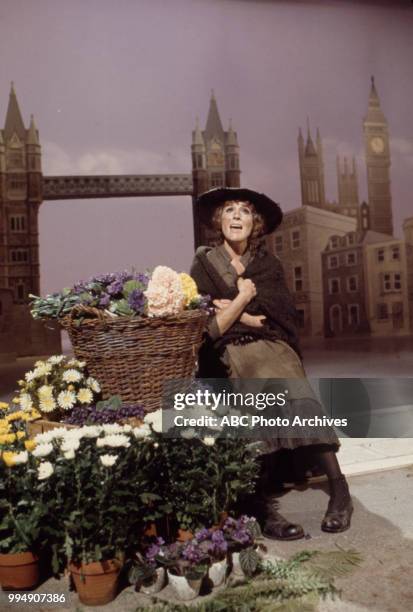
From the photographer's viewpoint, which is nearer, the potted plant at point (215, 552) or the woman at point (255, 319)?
the potted plant at point (215, 552)

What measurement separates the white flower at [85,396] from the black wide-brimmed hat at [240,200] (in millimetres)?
994

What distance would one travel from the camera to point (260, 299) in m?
2.74

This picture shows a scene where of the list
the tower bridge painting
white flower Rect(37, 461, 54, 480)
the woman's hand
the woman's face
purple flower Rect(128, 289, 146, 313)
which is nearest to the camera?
white flower Rect(37, 461, 54, 480)

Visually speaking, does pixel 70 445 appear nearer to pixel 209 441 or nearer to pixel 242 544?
pixel 209 441

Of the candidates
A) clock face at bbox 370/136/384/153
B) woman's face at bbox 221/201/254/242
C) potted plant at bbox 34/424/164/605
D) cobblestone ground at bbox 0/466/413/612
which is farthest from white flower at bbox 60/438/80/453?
clock face at bbox 370/136/384/153

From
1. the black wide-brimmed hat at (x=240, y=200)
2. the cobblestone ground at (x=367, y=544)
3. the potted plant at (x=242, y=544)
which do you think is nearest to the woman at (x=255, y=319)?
the black wide-brimmed hat at (x=240, y=200)

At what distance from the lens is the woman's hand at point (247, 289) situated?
2.70 metres

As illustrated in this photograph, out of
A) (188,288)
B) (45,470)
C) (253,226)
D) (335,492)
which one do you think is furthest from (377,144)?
(45,470)

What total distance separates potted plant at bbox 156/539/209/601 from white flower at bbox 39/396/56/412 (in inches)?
25.8

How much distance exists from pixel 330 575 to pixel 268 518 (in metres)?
0.47

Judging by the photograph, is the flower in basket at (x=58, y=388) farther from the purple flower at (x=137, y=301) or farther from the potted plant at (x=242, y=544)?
the potted plant at (x=242, y=544)

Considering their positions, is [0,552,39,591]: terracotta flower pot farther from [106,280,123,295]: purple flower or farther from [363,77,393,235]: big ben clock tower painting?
[363,77,393,235]: big ben clock tower painting

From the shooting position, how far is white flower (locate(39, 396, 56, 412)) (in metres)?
2.37

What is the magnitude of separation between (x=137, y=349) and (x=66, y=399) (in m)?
0.37
